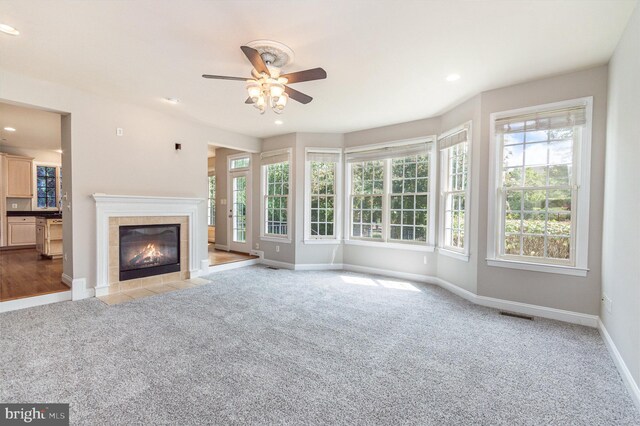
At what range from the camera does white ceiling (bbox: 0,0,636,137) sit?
2.17m

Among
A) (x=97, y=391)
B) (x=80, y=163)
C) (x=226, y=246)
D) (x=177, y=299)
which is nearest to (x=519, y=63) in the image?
(x=97, y=391)

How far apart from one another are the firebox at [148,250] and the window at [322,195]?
94.8 inches

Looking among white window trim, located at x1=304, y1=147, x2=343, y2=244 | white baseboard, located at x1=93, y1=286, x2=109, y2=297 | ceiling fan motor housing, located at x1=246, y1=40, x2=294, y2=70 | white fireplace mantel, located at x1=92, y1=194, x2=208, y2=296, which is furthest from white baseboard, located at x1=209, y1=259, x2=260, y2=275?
ceiling fan motor housing, located at x1=246, y1=40, x2=294, y2=70

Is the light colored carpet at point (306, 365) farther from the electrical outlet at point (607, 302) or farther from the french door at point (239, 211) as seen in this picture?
the french door at point (239, 211)

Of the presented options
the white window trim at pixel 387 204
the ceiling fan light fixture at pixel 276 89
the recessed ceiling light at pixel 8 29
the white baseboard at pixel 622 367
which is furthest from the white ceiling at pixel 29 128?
the white baseboard at pixel 622 367

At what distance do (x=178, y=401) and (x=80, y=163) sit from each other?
3518 mm

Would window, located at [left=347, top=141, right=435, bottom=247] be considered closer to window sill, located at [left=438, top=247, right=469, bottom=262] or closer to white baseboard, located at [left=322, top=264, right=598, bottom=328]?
window sill, located at [left=438, top=247, right=469, bottom=262]

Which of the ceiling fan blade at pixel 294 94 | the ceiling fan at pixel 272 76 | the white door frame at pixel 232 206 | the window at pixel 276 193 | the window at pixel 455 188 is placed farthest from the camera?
the white door frame at pixel 232 206

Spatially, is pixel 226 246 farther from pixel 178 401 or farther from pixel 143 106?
pixel 178 401

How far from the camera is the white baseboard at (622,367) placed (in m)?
1.92

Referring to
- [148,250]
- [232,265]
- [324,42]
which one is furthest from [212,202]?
[324,42]

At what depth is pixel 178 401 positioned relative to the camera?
6.07 feet

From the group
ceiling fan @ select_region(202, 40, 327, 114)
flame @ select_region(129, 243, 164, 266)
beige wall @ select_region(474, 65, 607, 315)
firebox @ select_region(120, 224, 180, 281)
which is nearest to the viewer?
ceiling fan @ select_region(202, 40, 327, 114)

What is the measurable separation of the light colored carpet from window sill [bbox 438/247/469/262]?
637 millimetres
